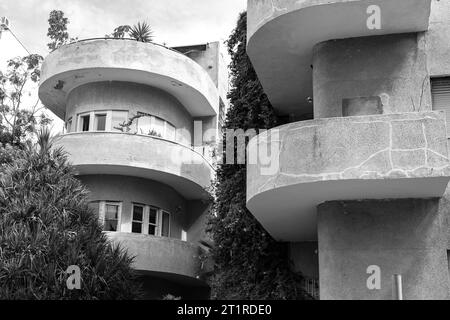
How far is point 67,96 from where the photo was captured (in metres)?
21.8

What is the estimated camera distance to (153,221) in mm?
20625

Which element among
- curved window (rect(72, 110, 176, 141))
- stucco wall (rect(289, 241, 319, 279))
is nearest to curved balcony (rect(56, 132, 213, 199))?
curved window (rect(72, 110, 176, 141))

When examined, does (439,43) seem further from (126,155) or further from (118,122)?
(118,122)

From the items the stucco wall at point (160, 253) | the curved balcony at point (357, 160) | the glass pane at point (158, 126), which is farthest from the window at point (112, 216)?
the curved balcony at point (357, 160)

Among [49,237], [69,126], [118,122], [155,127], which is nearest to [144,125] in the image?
[155,127]

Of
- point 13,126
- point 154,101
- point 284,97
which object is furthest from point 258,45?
point 13,126

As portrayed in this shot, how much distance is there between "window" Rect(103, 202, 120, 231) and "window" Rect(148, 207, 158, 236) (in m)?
1.22

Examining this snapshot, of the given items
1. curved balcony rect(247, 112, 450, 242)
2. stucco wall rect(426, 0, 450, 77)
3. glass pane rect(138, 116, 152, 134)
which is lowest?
curved balcony rect(247, 112, 450, 242)

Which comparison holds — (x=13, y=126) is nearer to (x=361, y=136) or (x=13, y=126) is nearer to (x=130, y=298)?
(x=130, y=298)

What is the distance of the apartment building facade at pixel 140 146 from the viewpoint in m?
19.4

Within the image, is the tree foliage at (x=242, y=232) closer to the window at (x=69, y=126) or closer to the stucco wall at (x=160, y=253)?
the stucco wall at (x=160, y=253)

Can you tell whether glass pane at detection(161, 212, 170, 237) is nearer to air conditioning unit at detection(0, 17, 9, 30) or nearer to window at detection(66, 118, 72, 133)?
window at detection(66, 118, 72, 133)

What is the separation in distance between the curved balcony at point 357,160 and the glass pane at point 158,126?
9723 mm

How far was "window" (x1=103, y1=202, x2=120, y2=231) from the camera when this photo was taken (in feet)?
64.1
